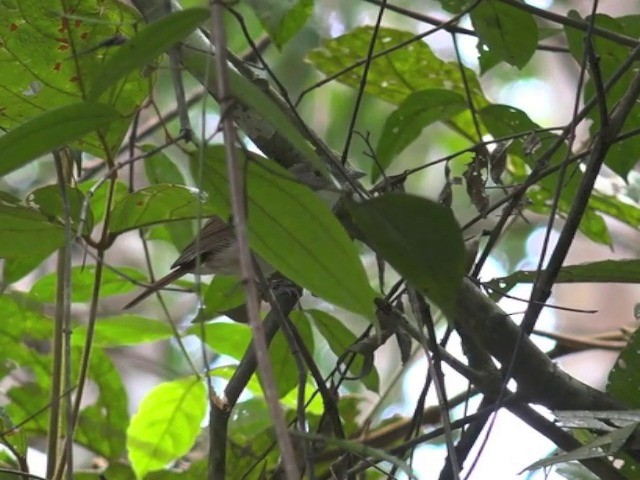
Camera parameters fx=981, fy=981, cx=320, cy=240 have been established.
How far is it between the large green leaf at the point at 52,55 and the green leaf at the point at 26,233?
0.14m

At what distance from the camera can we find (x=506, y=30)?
49.1 inches

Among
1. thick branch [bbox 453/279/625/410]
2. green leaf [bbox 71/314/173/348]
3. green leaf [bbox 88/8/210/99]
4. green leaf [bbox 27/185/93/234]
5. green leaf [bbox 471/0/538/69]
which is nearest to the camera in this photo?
green leaf [bbox 88/8/210/99]

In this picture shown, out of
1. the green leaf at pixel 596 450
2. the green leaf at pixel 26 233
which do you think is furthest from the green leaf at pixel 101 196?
the green leaf at pixel 596 450

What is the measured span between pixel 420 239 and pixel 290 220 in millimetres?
129

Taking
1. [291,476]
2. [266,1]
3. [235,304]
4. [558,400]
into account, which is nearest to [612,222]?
[235,304]

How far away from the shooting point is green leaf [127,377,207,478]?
1446mm

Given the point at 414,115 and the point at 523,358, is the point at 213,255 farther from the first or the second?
the point at 523,358

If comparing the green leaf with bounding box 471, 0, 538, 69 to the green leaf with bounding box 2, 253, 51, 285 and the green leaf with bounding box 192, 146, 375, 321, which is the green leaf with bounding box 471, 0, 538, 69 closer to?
the green leaf with bounding box 192, 146, 375, 321

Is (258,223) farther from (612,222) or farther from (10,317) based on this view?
(612,222)

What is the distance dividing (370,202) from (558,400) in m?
0.40

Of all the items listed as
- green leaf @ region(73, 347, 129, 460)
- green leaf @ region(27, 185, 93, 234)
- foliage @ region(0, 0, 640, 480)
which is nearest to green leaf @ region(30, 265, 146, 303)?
foliage @ region(0, 0, 640, 480)

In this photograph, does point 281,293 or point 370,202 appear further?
point 281,293

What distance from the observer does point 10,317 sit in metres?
1.57

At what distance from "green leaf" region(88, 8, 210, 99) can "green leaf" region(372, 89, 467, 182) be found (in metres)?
0.70
